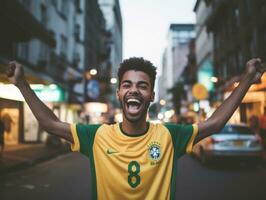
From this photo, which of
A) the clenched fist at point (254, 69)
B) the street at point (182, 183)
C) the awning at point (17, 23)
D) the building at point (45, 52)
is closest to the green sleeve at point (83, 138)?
the clenched fist at point (254, 69)

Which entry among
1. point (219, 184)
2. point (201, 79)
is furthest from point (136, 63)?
point (201, 79)

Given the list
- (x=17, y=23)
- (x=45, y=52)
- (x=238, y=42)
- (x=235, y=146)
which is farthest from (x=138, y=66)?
(x=238, y=42)

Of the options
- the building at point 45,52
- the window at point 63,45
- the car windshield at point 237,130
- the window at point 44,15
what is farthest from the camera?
the window at point 63,45

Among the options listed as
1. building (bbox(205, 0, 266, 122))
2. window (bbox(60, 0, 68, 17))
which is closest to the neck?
building (bbox(205, 0, 266, 122))

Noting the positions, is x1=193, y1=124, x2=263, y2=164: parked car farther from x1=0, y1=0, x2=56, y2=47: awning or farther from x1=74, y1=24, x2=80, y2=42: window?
x1=74, y1=24, x2=80, y2=42: window

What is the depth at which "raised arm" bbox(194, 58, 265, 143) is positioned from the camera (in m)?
2.59

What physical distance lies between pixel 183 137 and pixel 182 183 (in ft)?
A: 23.7

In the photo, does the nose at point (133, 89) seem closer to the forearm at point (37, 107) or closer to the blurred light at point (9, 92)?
the forearm at point (37, 107)

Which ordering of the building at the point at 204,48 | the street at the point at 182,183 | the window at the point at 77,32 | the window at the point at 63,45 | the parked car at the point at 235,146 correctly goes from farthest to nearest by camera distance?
the building at the point at 204,48
the window at the point at 77,32
the window at the point at 63,45
the parked car at the point at 235,146
the street at the point at 182,183

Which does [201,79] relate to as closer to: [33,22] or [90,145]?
[33,22]

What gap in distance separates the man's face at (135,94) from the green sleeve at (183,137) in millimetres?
241

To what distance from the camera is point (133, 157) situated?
2395mm

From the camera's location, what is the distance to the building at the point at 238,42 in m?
24.4

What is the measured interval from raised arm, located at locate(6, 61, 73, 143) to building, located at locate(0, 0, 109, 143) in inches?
537
